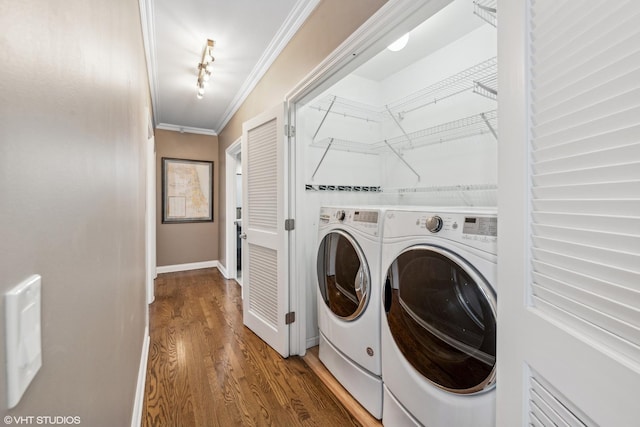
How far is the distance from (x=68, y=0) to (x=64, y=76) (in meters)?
0.16

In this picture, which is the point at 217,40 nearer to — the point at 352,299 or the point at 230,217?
the point at 352,299

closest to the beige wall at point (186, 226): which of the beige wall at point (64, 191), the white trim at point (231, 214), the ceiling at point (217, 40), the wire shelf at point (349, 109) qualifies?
the white trim at point (231, 214)

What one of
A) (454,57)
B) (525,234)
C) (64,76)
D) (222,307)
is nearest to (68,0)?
(64,76)

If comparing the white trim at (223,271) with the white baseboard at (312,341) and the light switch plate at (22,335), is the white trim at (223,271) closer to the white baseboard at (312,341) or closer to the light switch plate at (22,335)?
the white baseboard at (312,341)

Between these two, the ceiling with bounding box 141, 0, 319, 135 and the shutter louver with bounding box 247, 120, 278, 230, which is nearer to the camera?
the ceiling with bounding box 141, 0, 319, 135

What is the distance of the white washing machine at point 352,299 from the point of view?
4.90 feet

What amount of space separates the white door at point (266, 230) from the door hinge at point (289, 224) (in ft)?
0.08

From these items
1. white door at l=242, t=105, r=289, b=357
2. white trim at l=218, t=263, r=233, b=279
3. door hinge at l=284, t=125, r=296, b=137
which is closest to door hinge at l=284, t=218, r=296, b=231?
white door at l=242, t=105, r=289, b=357

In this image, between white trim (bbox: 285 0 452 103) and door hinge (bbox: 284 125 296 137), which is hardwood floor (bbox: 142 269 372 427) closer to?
door hinge (bbox: 284 125 296 137)

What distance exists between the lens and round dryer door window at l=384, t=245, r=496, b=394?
98cm

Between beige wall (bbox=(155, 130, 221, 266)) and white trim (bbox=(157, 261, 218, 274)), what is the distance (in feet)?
0.17

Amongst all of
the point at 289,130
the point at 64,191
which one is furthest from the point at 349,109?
the point at 64,191

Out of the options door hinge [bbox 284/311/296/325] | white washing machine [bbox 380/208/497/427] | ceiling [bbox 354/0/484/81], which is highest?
ceiling [bbox 354/0/484/81]

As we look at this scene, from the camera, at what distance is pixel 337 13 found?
157 cm
